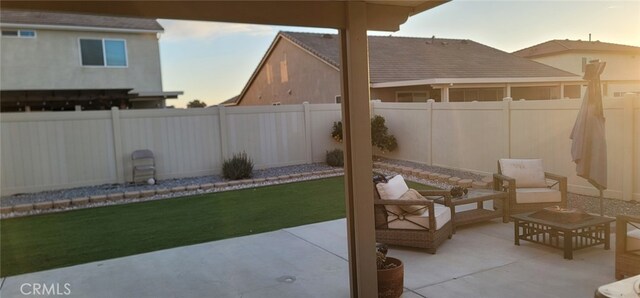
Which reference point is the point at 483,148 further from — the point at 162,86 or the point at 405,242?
the point at 162,86

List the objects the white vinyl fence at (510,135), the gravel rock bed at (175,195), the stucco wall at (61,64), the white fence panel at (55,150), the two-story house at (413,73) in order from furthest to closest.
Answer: the two-story house at (413,73) < the stucco wall at (61,64) < the white fence panel at (55,150) < the gravel rock bed at (175,195) < the white vinyl fence at (510,135)

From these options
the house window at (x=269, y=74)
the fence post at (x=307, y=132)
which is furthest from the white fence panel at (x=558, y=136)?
the house window at (x=269, y=74)

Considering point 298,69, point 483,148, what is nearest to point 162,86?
point 298,69

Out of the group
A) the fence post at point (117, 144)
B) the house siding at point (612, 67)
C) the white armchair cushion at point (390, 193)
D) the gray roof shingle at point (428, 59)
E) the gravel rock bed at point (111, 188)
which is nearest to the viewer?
the white armchair cushion at point (390, 193)

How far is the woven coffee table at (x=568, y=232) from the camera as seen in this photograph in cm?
455

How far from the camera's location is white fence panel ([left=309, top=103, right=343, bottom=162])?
12.0m

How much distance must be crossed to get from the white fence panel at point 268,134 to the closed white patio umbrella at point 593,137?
23.2ft

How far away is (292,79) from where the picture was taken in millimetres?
18609

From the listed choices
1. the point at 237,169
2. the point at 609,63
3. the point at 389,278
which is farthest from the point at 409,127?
the point at 609,63

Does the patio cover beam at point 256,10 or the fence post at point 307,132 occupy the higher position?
the patio cover beam at point 256,10

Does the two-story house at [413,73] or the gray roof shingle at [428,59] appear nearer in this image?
the two-story house at [413,73]

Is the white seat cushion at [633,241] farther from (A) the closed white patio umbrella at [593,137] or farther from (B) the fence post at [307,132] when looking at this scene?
(B) the fence post at [307,132]

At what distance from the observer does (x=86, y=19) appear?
1476 cm

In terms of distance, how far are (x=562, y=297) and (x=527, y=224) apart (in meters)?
1.37
